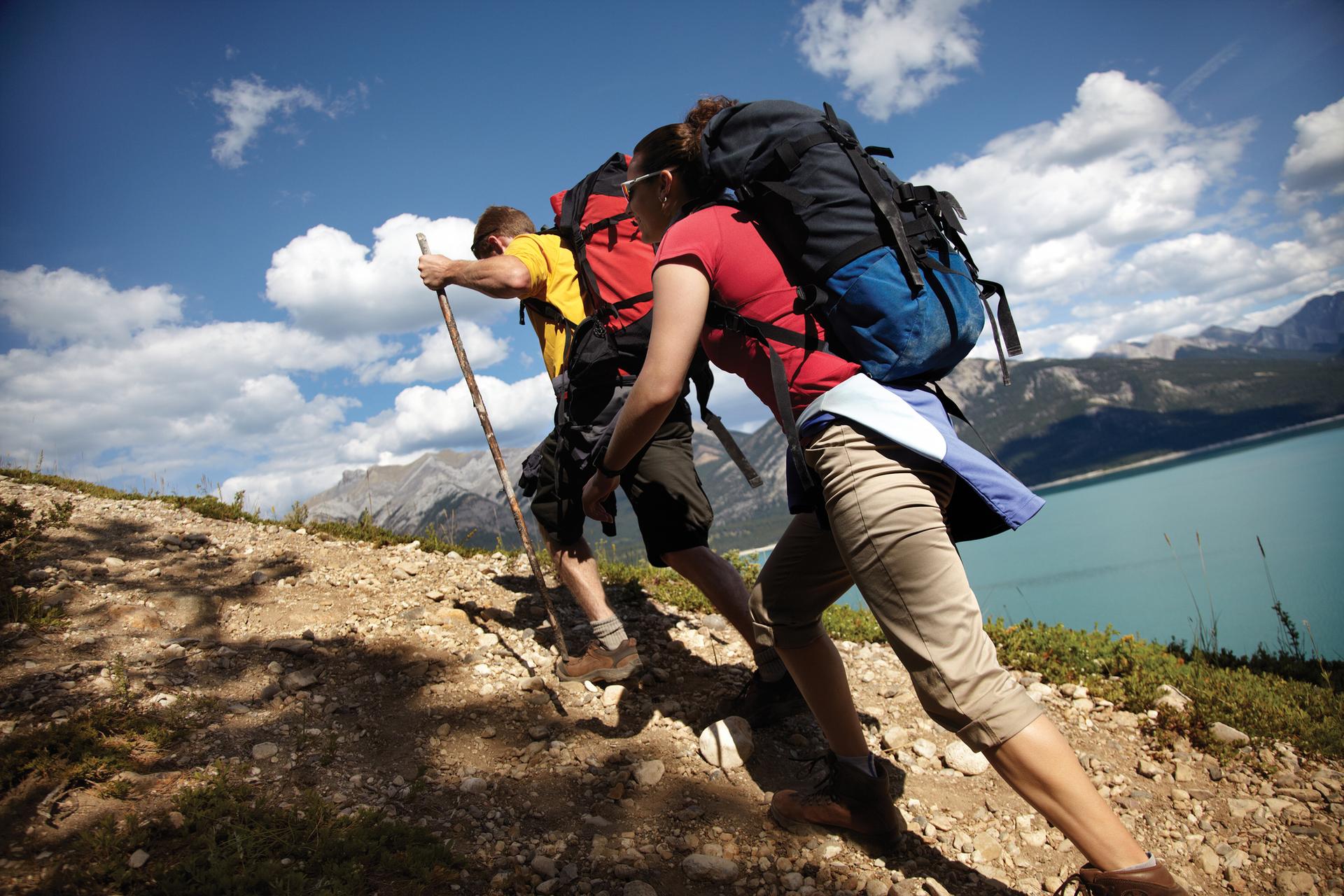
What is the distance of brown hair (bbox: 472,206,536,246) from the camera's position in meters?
4.45

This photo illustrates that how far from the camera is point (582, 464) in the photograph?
385 centimetres

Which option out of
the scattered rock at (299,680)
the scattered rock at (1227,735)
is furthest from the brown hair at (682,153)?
the scattered rock at (1227,735)

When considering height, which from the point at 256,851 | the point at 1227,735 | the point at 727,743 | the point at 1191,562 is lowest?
the point at 1191,562

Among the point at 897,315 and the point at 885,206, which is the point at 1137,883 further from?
the point at 885,206

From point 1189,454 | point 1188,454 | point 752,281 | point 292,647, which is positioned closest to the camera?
point 752,281

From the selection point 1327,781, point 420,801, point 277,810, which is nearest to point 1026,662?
point 1327,781

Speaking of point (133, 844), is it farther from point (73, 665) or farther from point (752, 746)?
point (752, 746)

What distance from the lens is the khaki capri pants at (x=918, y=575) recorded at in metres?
2.05

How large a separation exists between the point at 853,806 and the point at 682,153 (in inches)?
110

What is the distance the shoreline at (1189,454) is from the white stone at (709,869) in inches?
6978

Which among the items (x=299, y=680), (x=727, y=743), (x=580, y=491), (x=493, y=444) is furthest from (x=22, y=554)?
(x=727, y=743)

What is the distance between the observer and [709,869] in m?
2.74

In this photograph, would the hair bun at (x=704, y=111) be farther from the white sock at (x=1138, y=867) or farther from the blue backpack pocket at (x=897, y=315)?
the white sock at (x=1138, y=867)

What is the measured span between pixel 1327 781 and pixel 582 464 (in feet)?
13.2
